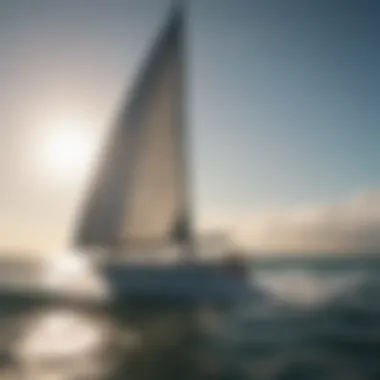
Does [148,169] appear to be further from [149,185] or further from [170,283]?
[170,283]

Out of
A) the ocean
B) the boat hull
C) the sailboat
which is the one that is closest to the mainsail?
the sailboat

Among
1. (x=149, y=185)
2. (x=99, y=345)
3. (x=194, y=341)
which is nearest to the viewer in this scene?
(x=99, y=345)

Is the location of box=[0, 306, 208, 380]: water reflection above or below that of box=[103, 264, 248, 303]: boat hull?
below

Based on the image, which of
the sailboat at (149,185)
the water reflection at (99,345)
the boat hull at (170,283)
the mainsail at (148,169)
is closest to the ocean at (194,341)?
the water reflection at (99,345)

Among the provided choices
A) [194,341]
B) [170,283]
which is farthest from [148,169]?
[194,341]

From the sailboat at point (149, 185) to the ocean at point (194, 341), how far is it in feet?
5.44

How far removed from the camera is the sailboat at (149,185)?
21.7 meters

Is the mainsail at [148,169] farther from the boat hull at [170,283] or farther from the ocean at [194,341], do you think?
the ocean at [194,341]

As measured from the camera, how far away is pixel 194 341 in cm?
1595

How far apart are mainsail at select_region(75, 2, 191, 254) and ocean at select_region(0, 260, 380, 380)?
305cm

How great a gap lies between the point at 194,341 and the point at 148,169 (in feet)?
29.3

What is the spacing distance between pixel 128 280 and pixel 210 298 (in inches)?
117

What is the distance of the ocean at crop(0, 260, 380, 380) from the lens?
40.7 ft

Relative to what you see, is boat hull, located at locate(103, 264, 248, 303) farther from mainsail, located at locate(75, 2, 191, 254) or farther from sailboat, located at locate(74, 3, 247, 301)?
mainsail, located at locate(75, 2, 191, 254)
